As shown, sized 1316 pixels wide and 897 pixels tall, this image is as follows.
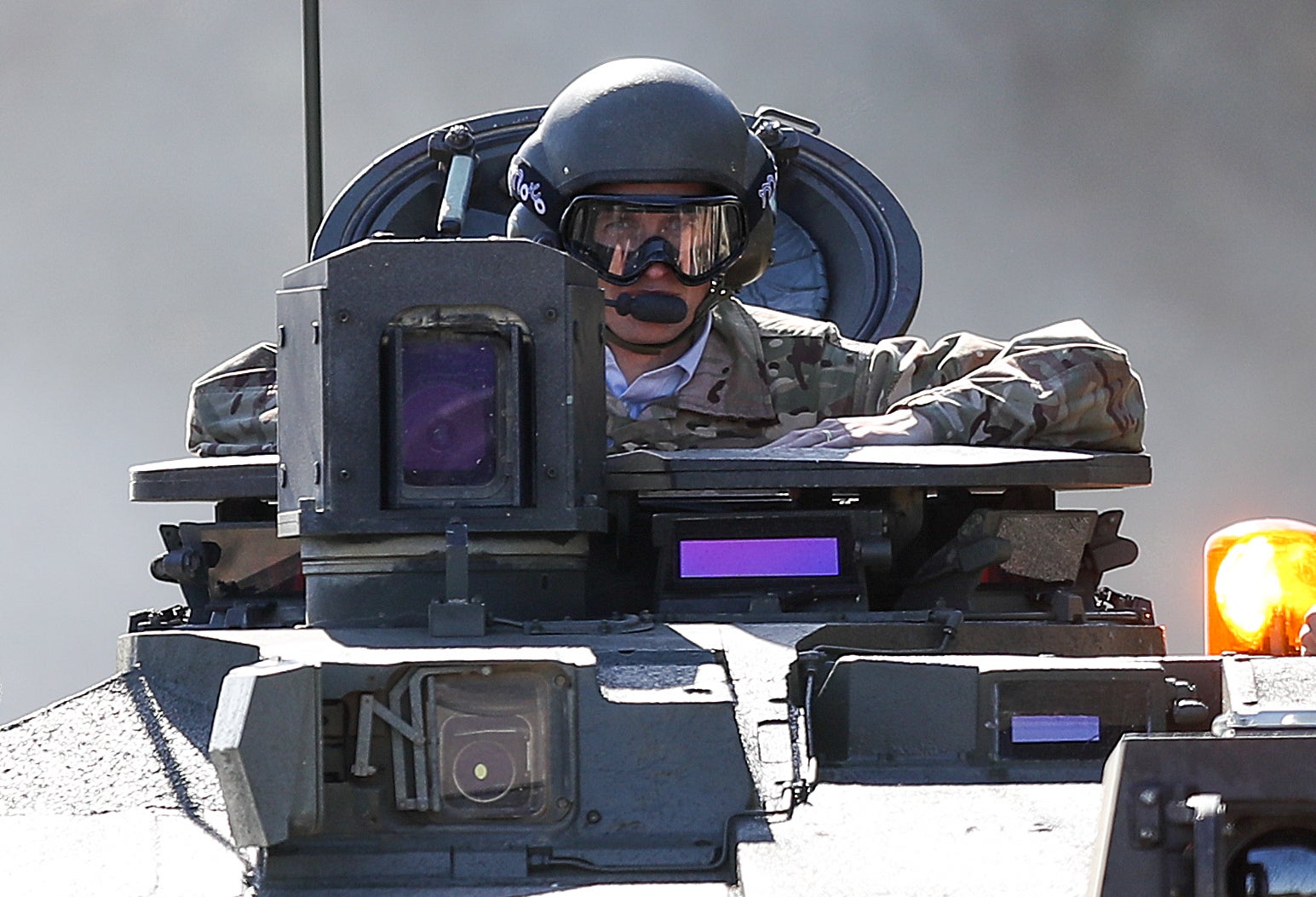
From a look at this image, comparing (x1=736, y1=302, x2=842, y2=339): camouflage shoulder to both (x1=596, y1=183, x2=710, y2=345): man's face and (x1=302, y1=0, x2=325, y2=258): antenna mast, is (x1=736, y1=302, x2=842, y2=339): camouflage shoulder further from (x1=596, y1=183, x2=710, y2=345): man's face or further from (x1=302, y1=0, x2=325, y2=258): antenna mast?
(x1=302, y1=0, x2=325, y2=258): antenna mast

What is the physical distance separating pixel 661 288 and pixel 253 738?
2821 millimetres

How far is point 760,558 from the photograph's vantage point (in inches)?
190

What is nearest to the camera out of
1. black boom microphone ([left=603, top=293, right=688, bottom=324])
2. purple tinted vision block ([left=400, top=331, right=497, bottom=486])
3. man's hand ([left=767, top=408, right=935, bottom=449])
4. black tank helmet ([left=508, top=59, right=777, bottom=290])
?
purple tinted vision block ([left=400, top=331, right=497, bottom=486])

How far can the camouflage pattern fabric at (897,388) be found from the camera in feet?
18.0

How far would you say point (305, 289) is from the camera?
4656 mm

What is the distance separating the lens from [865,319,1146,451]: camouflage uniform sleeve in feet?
17.9

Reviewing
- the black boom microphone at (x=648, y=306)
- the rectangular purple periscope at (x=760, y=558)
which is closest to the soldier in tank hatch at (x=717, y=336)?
the black boom microphone at (x=648, y=306)

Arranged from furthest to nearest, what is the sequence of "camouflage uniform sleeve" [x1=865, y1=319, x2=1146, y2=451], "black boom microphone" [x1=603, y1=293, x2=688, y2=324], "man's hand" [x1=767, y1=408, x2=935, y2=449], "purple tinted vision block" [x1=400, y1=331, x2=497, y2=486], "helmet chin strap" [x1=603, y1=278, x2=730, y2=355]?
"helmet chin strap" [x1=603, y1=278, x2=730, y2=355] → "black boom microphone" [x1=603, y1=293, x2=688, y2=324] → "camouflage uniform sleeve" [x1=865, y1=319, x2=1146, y2=451] → "man's hand" [x1=767, y1=408, x2=935, y2=449] → "purple tinted vision block" [x1=400, y1=331, x2=497, y2=486]

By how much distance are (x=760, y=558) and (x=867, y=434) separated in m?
0.66

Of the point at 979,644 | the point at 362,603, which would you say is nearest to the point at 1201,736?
the point at 979,644

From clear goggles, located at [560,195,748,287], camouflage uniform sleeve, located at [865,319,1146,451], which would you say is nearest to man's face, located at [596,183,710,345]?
clear goggles, located at [560,195,748,287]

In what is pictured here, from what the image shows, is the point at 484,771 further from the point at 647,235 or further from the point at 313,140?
the point at 313,140

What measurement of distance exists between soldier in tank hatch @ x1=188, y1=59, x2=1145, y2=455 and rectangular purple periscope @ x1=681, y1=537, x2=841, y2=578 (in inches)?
18.7

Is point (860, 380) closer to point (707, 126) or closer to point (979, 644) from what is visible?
point (707, 126)
